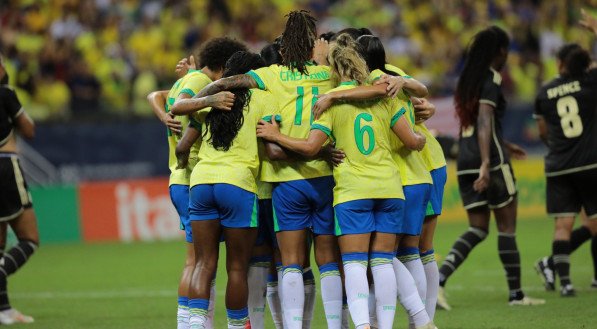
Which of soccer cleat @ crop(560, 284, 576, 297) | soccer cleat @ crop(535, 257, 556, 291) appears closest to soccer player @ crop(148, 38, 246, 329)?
soccer cleat @ crop(560, 284, 576, 297)

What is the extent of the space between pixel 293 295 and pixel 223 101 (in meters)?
1.42

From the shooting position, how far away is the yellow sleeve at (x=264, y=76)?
7.38 m

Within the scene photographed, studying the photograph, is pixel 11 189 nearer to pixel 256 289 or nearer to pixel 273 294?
pixel 273 294

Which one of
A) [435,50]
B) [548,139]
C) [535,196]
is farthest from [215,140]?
[435,50]

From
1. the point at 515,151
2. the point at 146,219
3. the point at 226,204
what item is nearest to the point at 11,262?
the point at 226,204

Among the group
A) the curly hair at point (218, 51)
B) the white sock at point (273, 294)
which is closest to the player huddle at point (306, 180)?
the curly hair at point (218, 51)

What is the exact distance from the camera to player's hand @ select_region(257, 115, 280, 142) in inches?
286

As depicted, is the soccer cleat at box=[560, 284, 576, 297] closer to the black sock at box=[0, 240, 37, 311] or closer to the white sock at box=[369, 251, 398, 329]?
the white sock at box=[369, 251, 398, 329]

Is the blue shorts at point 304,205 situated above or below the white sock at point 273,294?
above

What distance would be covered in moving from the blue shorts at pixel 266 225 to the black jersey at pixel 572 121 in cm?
383

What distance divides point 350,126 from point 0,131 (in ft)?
14.1

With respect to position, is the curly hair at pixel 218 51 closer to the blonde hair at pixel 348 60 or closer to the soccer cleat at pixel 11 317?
the blonde hair at pixel 348 60

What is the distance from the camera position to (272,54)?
26.0ft

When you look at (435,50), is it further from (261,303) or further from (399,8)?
(261,303)
